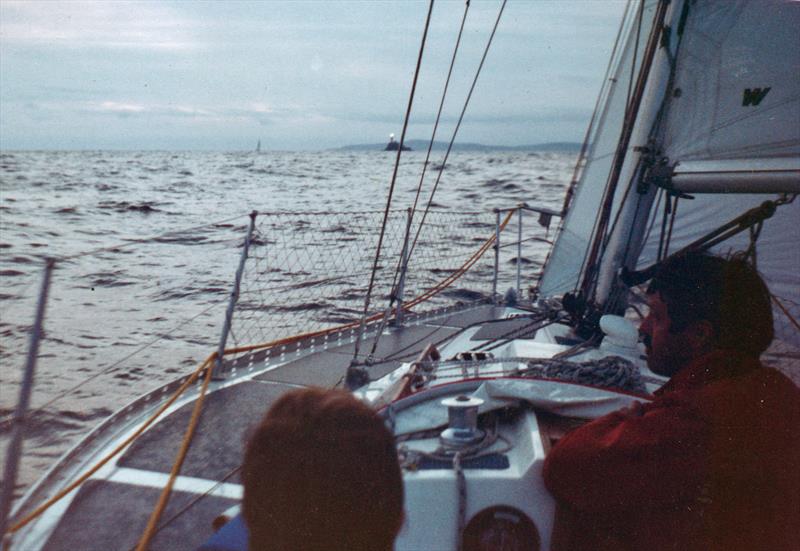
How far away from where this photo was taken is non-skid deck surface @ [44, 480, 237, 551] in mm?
2281

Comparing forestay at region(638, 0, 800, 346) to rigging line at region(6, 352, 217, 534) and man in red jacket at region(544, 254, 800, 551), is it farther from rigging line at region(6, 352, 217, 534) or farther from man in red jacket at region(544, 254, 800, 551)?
A: rigging line at region(6, 352, 217, 534)

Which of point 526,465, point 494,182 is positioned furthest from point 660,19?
point 494,182

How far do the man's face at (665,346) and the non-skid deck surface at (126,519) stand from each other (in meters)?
1.60

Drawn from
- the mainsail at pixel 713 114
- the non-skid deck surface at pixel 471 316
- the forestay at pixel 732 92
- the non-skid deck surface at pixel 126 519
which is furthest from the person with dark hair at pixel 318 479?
the non-skid deck surface at pixel 471 316

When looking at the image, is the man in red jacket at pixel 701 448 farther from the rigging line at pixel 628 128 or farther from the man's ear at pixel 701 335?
the rigging line at pixel 628 128

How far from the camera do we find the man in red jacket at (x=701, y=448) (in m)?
1.34

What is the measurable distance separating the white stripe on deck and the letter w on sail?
2941mm

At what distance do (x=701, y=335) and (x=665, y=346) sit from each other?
10 cm

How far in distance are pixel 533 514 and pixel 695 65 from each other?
2.71 metres

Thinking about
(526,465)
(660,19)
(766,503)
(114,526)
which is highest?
(660,19)

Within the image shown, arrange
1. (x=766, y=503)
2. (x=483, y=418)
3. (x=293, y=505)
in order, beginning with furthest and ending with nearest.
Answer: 1. (x=483, y=418)
2. (x=766, y=503)
3. (x=293, y=505)

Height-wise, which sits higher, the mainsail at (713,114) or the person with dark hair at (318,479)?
the mainsail at (713,114)

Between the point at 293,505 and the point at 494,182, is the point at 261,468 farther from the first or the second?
the point at 494,182

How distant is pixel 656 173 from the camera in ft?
11.2
